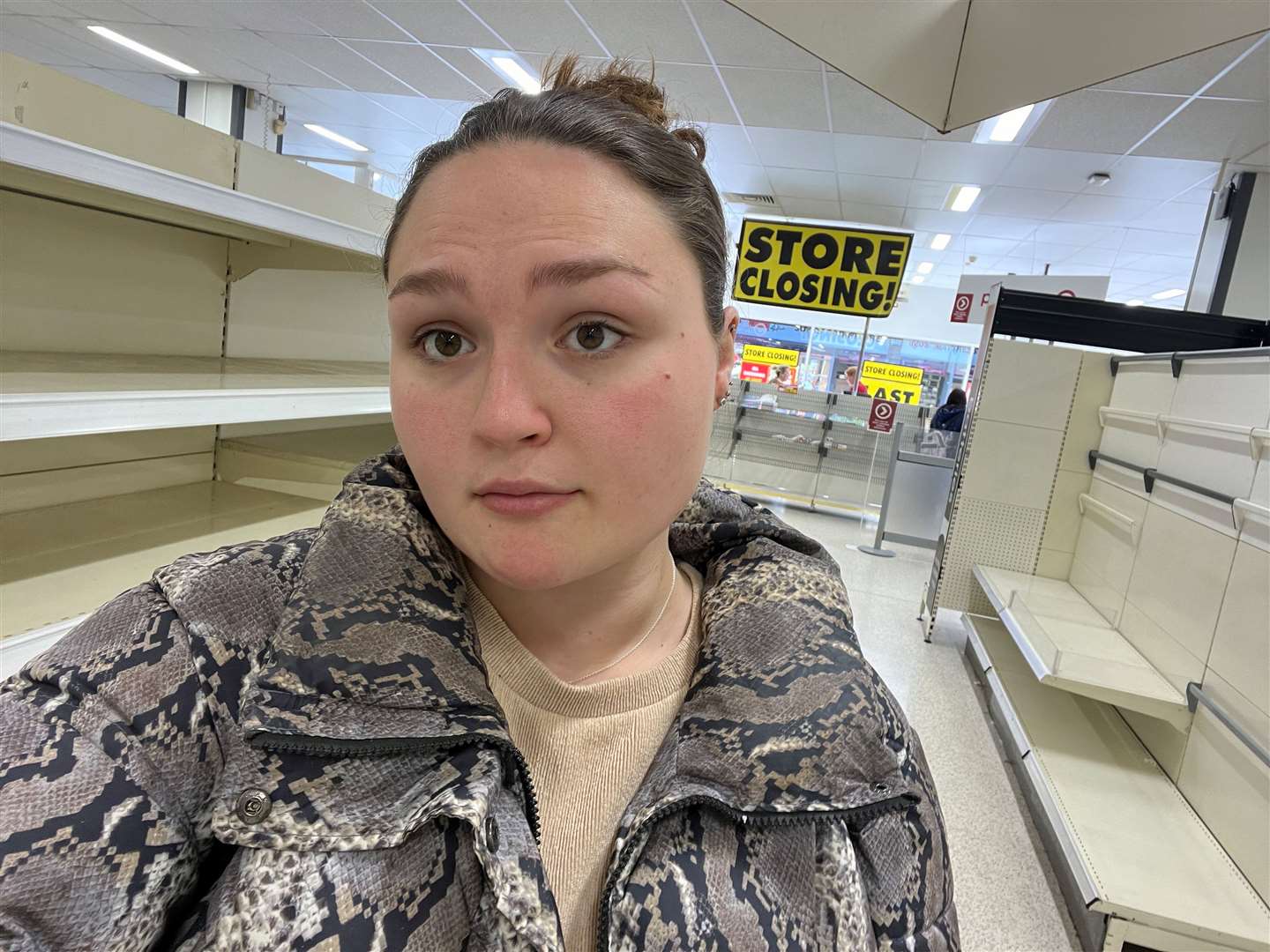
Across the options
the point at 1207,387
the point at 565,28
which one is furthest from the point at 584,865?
the point at 565,28

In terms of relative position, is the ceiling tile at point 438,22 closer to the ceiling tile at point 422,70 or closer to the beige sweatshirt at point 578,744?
the ceiling tile at point 422,70

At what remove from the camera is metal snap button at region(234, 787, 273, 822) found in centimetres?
61

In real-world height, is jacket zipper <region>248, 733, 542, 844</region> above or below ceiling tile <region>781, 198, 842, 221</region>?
below

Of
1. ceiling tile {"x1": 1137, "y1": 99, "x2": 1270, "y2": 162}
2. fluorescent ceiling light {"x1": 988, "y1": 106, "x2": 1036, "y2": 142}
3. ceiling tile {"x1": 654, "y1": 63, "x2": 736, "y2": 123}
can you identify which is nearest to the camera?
ceiling tile {"x1": 1137, "y1": 99, "x2": 1270, "y2": 162}

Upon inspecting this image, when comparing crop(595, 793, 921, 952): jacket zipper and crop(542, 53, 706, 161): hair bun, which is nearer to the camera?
→ crop(595, 793, 921, 952): jacket zipper

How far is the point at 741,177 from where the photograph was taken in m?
7.93

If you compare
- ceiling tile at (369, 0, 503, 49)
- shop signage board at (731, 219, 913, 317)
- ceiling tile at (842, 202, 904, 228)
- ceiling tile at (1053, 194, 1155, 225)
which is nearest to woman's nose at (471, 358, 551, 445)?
ceiling tile at (369, 0, 503, 49)

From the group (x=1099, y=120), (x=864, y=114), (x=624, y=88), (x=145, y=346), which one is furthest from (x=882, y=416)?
(x=624, y=88)

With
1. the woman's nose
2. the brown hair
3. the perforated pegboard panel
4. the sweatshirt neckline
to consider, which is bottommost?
the perforated pegboard panel

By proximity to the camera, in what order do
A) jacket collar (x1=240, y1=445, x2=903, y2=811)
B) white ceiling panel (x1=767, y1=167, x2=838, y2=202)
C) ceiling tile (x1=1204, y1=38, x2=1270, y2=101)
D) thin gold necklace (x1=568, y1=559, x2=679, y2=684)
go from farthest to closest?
white ceiling panel (x1=767, y1=167, x2=838, y2=202)
ceiling tile (x1=1204, y1=38, x2=1270, y2=101)
thin gold necklace (x1=568, y1=559, x2=679, y2=684)
jacket collar (x1=240, y1=445, x2=903, y2=811)

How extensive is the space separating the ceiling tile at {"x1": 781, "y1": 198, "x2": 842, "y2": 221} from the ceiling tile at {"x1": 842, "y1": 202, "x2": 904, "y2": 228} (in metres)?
0.11

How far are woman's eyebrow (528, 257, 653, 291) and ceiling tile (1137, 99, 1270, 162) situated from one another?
18.7 ft

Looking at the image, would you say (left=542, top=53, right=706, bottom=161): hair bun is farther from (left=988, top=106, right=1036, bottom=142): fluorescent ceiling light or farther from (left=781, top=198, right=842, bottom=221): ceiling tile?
(left=781, top=198, right=842, bottom=221): ceiling tile

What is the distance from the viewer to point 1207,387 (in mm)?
2641
